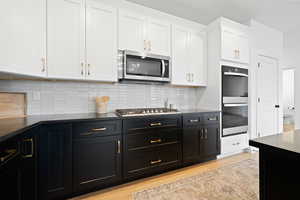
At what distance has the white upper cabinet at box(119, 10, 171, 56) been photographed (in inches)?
88.4

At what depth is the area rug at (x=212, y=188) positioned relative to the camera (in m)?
1.73

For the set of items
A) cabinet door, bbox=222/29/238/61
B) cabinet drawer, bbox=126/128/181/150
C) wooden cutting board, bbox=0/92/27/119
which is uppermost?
cabinet door, bbox=222/29/238/61

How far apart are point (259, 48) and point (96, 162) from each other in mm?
4044

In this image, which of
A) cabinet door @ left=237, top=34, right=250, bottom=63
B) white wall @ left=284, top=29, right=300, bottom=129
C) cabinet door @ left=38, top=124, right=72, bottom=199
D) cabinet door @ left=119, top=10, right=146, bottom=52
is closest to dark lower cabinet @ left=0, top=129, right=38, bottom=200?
cabinet door @ left=38, top=124, right=72, bottom=199

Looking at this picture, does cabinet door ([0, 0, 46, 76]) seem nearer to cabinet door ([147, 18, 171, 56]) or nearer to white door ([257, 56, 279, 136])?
cabinet door ([147, 18, 171, 56])

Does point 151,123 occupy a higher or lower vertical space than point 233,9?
lower

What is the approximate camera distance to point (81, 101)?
2256mm

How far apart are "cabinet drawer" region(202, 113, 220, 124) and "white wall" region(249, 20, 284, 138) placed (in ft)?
3.35

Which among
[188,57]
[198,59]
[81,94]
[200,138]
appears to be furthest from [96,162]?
[198,59]

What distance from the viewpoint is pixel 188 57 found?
9.39 feet

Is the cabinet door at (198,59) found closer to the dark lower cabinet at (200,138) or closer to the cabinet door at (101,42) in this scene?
the dark lower cabinet at (200,138)

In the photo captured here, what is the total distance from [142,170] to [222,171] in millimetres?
1297

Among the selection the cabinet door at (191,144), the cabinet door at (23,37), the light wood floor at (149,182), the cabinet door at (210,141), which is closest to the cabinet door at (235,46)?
the cabinet door at (210,141)

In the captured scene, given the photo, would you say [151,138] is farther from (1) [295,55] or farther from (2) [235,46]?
(1) [295,55]
